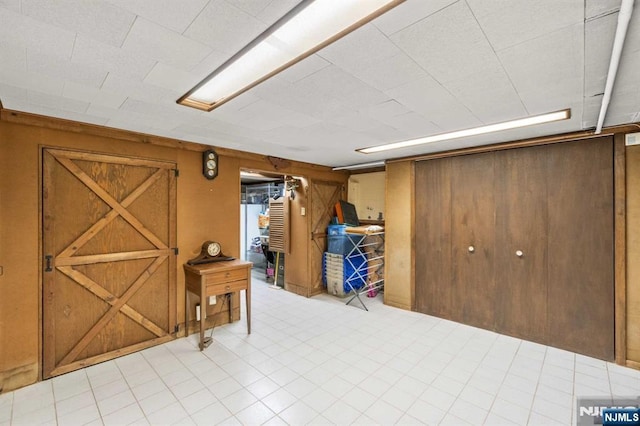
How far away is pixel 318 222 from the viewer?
547cm

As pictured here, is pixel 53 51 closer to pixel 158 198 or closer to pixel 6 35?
pixel 6 35

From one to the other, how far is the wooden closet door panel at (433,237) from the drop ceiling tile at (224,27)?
11.5 feet

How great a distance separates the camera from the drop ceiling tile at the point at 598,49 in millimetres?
1291

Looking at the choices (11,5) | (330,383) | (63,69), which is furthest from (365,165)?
(11,5)

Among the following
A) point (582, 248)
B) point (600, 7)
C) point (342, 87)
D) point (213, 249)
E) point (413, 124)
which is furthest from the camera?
point (213, 249)

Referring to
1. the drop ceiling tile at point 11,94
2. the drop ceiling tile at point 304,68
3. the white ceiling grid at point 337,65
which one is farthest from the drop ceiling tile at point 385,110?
the drop ceiling tile at point 11,94

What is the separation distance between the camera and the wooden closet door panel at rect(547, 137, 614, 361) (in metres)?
2.98

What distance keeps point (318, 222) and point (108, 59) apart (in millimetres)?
4162

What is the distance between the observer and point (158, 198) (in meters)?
3.38

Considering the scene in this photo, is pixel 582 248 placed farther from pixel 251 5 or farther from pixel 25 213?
pixel 25 213

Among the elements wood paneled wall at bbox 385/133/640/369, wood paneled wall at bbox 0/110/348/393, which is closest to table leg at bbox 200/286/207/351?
wood paneled wall at bbox 0/110/348/393

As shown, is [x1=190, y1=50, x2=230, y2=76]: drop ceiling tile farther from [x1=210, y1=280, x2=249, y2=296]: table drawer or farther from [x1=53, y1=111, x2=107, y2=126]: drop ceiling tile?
[x1=210, y1=280, x2=249, y2=296]: table drawer

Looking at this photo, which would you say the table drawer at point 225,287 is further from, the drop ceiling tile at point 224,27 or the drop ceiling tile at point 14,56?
the drop ceiling tile at point 224,27

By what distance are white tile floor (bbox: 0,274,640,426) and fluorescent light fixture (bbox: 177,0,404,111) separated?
2.50 meters
